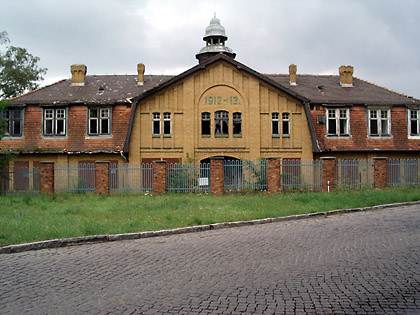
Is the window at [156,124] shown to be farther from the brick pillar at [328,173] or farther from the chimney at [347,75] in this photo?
the chimney at [347,75]

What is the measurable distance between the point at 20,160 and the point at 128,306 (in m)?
24.4

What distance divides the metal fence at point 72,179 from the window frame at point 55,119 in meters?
4.48

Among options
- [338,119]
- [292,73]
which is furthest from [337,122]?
[292,73]

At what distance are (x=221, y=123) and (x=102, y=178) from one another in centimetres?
924

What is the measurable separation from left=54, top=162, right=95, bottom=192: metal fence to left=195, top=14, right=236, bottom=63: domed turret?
16.2 m

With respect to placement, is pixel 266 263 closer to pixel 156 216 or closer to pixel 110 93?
pixel 156 216

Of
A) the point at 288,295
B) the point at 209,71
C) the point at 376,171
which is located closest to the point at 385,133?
the point at 376,171

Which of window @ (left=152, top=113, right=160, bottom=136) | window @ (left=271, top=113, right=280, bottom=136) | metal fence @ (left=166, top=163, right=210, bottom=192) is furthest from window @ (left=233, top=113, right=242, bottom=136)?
metal fence @ (left=166, top=163, right=210, bottom=192)

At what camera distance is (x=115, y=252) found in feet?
32.8

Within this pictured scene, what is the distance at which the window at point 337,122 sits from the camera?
28844mm

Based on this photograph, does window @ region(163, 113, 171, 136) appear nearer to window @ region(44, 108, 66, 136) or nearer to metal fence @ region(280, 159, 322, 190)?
window @ region(44, 108, 66, 136)

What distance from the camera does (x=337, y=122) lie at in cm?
2884

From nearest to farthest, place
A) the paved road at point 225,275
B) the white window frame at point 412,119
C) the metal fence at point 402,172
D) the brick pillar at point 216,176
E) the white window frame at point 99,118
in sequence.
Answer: the paved road at point 225,275 → the brick pillar at point 216,176 → the metal fence at point 402,172 → the white window frame at point 99,118 → the white window frame at point 412,119

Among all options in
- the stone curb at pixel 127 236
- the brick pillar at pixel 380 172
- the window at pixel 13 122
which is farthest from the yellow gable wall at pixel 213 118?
the stone curb at pixel 127 236
